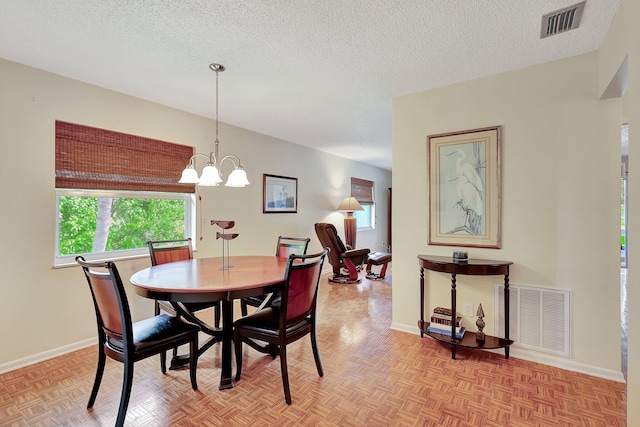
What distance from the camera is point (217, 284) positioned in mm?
1943

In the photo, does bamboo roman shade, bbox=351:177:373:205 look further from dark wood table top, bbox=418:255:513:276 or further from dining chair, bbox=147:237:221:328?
dining chair, bbox=147:237:221:328

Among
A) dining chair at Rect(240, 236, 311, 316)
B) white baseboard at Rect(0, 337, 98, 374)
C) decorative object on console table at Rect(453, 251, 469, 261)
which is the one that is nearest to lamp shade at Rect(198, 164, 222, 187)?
dining chair at Rect(240, 236, 311, 316)

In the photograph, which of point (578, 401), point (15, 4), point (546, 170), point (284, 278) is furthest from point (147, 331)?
point (546, 170)

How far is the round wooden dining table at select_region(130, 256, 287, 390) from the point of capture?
186 centimetres

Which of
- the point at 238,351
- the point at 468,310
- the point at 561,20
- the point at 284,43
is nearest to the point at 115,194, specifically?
the point at 238,351

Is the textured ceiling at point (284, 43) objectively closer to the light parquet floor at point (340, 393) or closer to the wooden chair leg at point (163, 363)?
the wooden chair leg at point (163, 363)

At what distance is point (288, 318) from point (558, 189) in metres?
2.28

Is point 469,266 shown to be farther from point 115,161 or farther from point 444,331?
point 115,161

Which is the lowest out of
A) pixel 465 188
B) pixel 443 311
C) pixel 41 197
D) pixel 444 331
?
pixel 444 331

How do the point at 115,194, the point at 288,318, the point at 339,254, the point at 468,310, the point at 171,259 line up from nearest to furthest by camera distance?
the point at 288,318
the point at 468,310
the point at 171,259
the point at 115,194
the point at 339,254

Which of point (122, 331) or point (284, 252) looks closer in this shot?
point (122, 331)

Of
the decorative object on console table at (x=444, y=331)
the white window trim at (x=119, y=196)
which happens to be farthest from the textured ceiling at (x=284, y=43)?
the decorative object on console table at (x=444, y=331)

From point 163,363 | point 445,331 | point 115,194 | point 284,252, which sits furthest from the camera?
point 284,252

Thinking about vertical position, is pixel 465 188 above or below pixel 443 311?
above
